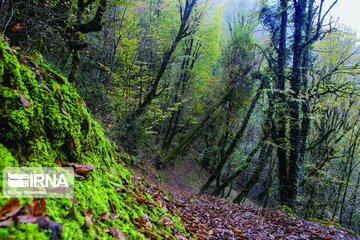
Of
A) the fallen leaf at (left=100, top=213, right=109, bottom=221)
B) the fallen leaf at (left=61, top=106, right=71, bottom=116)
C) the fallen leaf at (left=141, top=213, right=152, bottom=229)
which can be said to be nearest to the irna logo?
the fallen leaf at (left=100, top=213, right=109, bottom=221)

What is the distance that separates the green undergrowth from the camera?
64.0 inches

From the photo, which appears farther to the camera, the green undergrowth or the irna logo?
the green undergrowth

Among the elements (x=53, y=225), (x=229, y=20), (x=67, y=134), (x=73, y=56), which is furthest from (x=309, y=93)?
(x=229, y=20)

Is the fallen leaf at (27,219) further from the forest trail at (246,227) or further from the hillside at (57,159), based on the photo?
the forest trail at (246,227)

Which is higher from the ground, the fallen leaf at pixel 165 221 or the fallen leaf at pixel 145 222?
the fallen leaf at pixel 145 222

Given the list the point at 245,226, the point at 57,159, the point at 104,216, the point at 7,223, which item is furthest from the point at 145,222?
the point at 245,226

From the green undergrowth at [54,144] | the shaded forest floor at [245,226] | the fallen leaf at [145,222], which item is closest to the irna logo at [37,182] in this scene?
the green undergrowth at [54,144]

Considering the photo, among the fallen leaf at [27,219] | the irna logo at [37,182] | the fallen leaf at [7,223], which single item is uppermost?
the irna logo at [37,182]

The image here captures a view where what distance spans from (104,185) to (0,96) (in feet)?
3.76

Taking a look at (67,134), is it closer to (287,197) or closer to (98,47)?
(287,197)

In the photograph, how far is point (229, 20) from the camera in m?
26.2

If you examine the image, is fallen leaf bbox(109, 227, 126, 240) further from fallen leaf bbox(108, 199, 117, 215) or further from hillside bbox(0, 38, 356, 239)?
fallen leaf bbox(108, 199, 117, 215)

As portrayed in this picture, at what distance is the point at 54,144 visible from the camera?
2.16m

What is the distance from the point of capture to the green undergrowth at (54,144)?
5.33 ft
